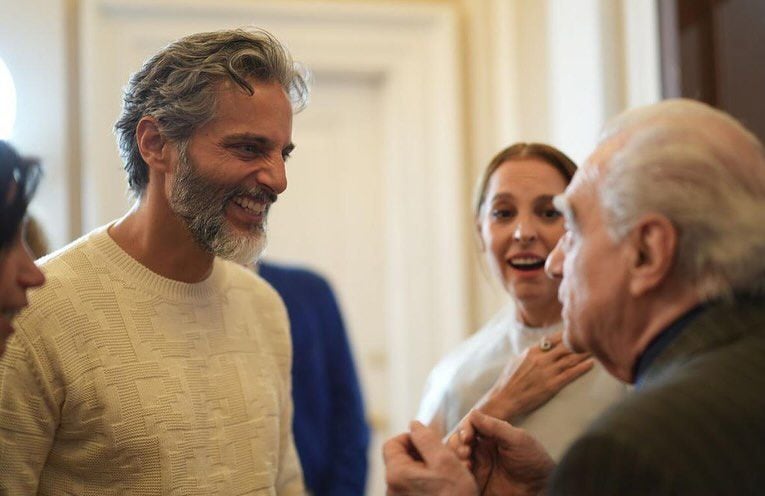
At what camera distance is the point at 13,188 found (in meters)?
1.37

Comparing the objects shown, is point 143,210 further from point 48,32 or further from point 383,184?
point 383,184

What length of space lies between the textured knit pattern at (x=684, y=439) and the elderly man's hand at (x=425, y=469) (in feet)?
1.23

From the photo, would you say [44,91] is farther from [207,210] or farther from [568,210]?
[568,210]

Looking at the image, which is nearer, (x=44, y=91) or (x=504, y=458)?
(x=504, y=458)

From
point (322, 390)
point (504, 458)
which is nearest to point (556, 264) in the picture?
point (504, 458)

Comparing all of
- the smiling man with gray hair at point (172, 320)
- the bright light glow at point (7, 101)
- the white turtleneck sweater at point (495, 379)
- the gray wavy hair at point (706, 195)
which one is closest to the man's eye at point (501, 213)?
the white turtleneck sweater at point (495, 379)

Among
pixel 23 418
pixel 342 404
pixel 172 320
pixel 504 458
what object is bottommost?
pixel 342 404

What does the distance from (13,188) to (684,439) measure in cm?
95

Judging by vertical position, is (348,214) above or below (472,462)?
above

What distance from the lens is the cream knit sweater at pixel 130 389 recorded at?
66.6 inches

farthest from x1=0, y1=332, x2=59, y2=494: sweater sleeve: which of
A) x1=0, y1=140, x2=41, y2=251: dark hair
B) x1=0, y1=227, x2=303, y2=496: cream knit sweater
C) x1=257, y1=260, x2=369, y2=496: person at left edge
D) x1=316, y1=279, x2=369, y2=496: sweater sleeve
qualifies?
x1=316, y1=279, x2=369, y2=496: sweater sleeve

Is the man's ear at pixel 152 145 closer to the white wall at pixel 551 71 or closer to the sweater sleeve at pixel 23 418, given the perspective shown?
the sweater sleeve at pixel 23 418

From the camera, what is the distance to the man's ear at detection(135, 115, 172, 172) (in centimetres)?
196

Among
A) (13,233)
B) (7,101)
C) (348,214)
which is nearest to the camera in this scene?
(13,233)
